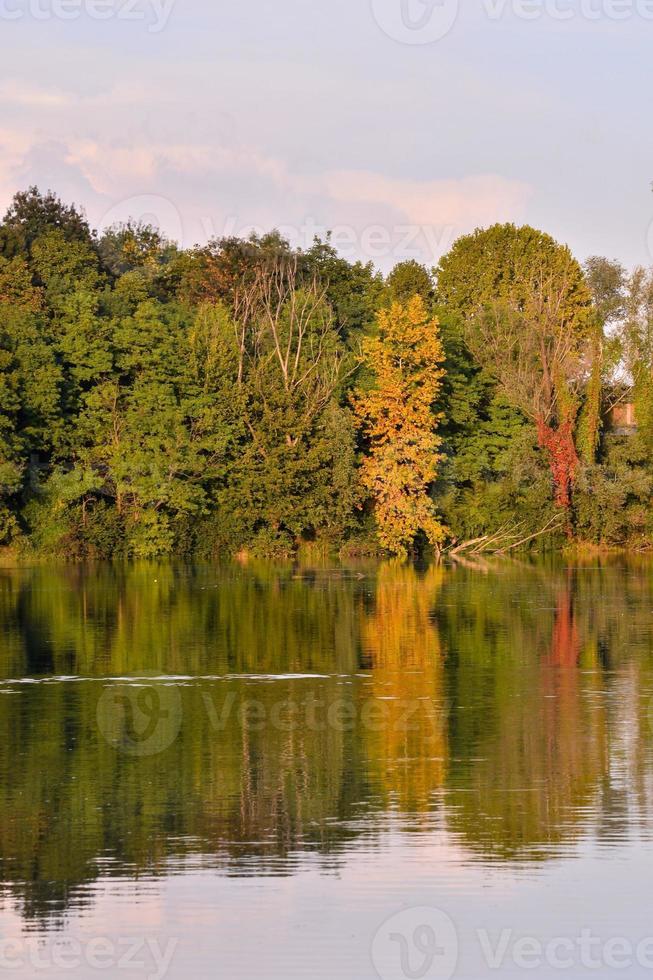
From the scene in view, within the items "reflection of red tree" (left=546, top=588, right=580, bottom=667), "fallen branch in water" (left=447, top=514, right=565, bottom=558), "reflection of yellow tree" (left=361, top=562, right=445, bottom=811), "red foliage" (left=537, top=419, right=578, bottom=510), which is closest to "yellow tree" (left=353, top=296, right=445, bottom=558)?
"fallen branch in water" (left=447, top=514, right=565, bottom=558)

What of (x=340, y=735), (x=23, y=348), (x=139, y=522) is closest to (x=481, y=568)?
(x=139, y=522)

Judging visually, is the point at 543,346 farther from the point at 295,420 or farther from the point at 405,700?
the point at 405,700

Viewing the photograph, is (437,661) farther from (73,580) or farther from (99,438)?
(99,438)

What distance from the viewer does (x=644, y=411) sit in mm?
60344

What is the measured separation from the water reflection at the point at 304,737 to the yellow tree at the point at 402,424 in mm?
19718

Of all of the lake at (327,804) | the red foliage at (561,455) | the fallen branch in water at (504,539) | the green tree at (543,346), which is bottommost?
the lake at (327,804)

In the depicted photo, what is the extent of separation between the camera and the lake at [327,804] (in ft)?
35.5

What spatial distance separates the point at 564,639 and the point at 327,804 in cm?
1421

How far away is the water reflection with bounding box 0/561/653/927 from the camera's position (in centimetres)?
1311

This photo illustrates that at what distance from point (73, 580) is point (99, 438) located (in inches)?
477

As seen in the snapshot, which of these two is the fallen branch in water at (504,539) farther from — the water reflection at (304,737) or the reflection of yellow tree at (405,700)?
the water reflection at (304,737)

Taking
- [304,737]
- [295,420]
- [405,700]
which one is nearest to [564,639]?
[405,700]

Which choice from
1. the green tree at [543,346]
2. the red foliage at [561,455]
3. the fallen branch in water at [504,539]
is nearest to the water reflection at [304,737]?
the fallen branch in water at [504,539]

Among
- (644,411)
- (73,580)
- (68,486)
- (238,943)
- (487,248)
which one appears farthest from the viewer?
(487,248)
